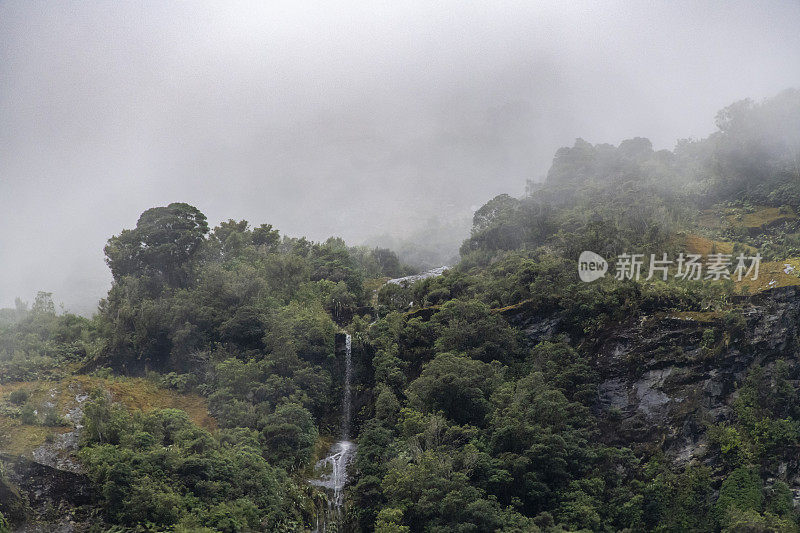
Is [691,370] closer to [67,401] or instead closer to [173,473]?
[173,473]

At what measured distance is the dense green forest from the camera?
18.2 meters

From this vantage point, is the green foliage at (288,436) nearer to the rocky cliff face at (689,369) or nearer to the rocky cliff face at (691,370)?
the rocky cliff face at (689,369)

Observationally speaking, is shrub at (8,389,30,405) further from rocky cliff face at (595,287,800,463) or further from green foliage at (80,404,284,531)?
rocky cliff face at (595,287,800,463)

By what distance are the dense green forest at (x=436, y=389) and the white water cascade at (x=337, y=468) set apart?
401 millimetres

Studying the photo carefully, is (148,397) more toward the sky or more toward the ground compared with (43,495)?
more toward the sky

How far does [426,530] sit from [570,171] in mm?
42314

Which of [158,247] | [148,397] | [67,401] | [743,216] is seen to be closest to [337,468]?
[148,397]

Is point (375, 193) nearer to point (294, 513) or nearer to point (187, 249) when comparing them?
point (187, 249)

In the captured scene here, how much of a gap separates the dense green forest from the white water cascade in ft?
1.32

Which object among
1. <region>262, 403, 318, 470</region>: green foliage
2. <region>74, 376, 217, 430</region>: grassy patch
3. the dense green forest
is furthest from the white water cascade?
<region>74, 376, 217, 430</region>: grassy patch

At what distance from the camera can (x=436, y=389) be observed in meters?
22.1

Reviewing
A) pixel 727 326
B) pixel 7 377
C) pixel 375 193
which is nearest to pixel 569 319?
pixel 727 326

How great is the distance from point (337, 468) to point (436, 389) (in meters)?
5.29

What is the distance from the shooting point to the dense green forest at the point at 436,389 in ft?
59.7
